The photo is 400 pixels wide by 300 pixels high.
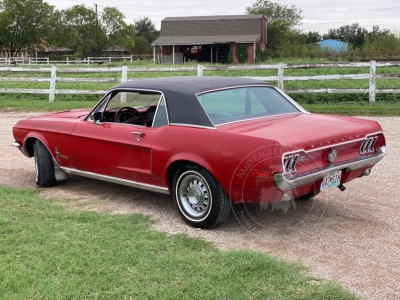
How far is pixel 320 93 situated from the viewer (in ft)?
52.8

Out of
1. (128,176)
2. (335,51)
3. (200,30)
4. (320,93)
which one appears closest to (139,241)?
(128,176)

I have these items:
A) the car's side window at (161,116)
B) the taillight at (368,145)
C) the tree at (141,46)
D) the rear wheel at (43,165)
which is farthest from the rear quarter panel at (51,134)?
the tree at (141,46)

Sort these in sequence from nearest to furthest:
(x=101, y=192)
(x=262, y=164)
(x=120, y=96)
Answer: (x=262, y=164)
(x=120, y=96)
(x=101, y=192)

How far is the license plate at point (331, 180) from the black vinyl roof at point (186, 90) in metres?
1.14

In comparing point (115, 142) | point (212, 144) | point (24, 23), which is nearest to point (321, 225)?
point (212, 144)

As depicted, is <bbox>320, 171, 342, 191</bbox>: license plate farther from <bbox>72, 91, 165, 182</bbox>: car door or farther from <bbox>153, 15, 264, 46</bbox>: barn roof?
<bbox>153, 15, 264, 46</bbox>: barn roof

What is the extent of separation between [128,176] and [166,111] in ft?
2.77

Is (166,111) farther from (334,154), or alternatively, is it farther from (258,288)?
(258,288)

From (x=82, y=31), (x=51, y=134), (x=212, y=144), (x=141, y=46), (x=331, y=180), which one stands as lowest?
(x=331, y=180)

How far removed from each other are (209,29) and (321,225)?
5417 cm

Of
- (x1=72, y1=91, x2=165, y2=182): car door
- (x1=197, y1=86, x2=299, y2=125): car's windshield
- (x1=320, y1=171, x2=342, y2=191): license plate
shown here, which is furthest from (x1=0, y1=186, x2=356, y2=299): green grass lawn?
(x1=197, y1=86, x2=299, y2=125): car's windshield

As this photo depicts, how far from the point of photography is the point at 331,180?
4.74m

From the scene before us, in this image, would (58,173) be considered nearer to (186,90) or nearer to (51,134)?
(51,134)

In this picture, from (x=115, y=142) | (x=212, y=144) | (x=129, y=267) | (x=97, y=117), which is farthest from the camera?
(x=97, y=117)
